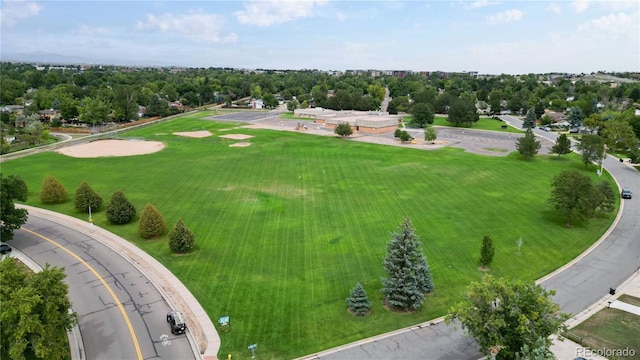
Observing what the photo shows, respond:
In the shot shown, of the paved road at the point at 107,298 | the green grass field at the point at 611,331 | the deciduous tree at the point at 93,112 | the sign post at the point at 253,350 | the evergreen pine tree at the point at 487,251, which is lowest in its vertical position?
the paved road at the point at 107,298

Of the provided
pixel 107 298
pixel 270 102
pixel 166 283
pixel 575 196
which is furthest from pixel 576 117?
pixel 107 298

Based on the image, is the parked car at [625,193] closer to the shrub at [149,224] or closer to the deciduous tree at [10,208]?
the shrub at [149,224]

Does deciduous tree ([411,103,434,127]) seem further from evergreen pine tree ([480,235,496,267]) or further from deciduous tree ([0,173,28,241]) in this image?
deciduous tree ([0,173,28,241])

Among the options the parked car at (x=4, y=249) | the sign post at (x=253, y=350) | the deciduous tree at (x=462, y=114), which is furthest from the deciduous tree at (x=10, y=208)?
the deciduous tree at (x=462, y=114)

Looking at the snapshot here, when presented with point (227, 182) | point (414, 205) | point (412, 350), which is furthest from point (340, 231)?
point (227, 182)

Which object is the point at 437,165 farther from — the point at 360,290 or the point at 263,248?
the point at 360,290

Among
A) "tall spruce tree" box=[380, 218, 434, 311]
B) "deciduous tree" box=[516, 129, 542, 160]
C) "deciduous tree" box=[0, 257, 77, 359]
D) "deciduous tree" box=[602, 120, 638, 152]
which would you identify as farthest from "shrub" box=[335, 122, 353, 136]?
"deciduous tree" box=[0, 257, 77, 359]
